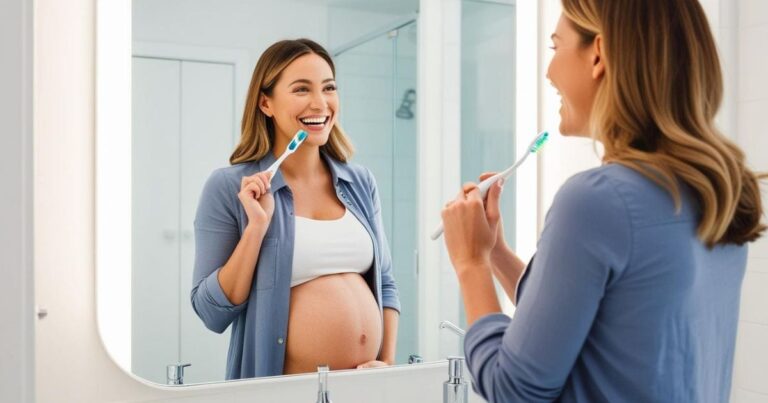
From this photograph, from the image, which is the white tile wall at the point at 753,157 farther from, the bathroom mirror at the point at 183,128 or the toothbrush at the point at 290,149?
the toothbrush at the point at 290,149

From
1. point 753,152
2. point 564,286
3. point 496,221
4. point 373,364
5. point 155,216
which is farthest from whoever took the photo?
point 753,152

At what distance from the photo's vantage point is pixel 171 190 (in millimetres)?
1111

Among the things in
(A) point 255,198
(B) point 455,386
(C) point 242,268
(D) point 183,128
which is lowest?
(B) point 455,386

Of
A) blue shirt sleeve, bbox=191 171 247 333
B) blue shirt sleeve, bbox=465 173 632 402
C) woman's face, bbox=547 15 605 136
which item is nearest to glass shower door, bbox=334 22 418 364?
blue shirt sleeve, bbox=191 171 247 333

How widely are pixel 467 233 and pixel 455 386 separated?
42 centimetres

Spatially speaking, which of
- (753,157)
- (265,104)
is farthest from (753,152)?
(265,104)

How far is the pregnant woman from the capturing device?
1.14 metres

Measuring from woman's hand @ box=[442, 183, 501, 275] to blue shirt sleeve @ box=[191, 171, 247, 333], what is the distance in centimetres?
41

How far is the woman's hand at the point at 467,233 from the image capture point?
837mm

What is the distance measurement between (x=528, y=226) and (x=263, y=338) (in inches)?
22.3

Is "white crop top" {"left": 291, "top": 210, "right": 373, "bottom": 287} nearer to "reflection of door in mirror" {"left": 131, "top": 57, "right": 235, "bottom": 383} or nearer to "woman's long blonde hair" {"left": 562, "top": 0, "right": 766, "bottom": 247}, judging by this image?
"reflection of door in mirror" {"left": 131, "top": 57, "right": 235, "bottom": 383}

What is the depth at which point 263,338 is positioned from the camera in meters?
1.16

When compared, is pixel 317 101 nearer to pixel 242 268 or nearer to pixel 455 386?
pixel 242 268

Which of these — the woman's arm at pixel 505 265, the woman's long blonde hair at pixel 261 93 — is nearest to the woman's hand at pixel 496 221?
the woman's arm at pixel 505 265
